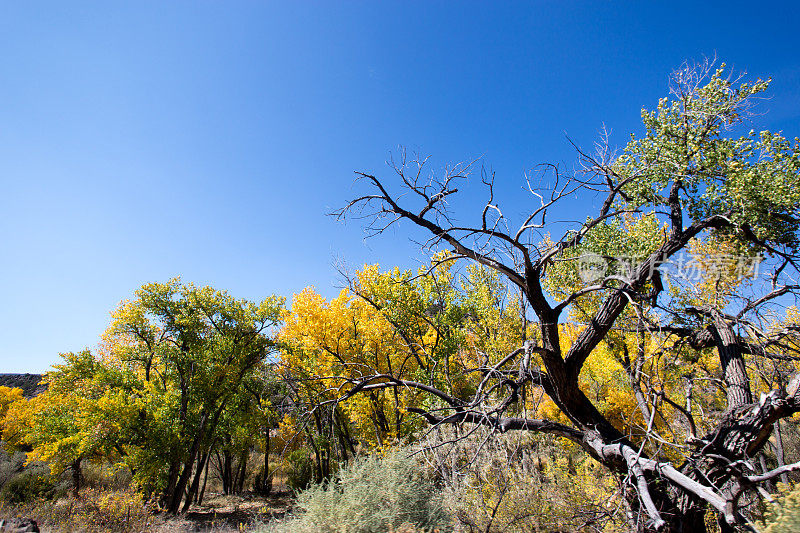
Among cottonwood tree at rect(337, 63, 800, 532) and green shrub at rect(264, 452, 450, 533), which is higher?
cottonwood tree at rect(337, 63, 800, 532)

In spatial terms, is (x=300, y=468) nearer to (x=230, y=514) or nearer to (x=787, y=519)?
(x=230, y=514)

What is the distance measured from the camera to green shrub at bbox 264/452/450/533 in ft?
21.0

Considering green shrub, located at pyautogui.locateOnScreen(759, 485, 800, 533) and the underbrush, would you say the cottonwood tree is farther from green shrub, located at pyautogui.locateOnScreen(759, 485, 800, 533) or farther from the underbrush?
the underbrush

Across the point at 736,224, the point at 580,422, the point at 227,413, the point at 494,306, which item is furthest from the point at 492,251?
the point at 227,413

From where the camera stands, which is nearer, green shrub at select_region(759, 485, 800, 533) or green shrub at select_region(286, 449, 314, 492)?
green shrub at select_region(759, 485, 800, 533)

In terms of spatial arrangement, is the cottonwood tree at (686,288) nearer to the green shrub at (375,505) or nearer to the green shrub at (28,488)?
the green shrub at (375,505)

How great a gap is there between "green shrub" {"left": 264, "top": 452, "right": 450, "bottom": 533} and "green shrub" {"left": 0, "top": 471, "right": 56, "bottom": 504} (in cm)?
1947

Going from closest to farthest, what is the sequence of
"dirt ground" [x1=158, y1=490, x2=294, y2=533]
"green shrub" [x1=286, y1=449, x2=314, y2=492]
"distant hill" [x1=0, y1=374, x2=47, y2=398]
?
"dirt ground" [x1=158, y1=490, x2=294, y2=533] < "green shrub" [x1=286, y1=449, x2=314, y2=492] < "distant hill" [x1=0, y1=374, x2=47, y2=398]

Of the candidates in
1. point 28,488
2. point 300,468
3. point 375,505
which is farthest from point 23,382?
point 375,505

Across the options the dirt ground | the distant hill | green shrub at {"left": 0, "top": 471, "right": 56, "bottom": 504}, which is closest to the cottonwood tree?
the dirt ground

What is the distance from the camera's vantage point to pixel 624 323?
8.09m

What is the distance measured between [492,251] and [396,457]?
6.10 m

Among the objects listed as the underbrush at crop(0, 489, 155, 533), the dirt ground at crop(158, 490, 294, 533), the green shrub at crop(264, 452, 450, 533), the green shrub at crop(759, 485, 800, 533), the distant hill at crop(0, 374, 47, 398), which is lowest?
the dirt ground at crop(158, 490, 294, 533)

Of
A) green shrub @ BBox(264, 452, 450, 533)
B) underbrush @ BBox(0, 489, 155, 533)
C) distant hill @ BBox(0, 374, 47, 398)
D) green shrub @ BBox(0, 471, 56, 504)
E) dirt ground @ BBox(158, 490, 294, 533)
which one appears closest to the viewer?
green shrub @ BBox(264, 452, 450, 533)
